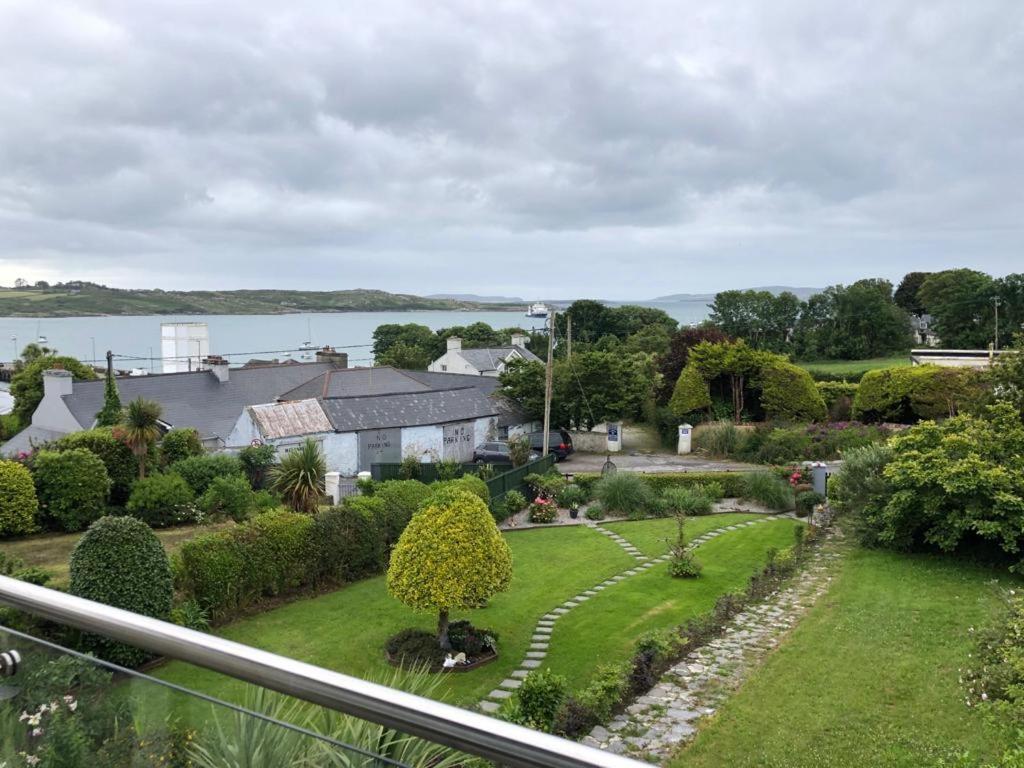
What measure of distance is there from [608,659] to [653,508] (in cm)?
1133

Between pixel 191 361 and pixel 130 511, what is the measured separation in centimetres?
2226

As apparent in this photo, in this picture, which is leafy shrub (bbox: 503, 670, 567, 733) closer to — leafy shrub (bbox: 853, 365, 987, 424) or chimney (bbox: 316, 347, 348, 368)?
leafy shrub (bbox: 853, 365, 987, 424)

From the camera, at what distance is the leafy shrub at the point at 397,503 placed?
17219 millimetres

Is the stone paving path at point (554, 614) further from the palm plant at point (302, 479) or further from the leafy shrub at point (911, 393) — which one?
the leafy shrub at point (911, 393)

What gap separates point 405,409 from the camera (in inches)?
1156

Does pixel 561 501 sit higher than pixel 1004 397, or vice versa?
pixel 1004 397

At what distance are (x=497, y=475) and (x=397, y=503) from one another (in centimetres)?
692

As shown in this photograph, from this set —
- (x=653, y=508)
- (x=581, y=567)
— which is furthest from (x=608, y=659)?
(x=653, y=508)

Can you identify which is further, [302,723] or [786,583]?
[786,583]

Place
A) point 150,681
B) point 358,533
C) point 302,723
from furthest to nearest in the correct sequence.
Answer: point 358,533 → point 150,681 → point 302,723

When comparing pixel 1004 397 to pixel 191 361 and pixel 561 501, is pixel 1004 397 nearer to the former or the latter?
pixel 561 501

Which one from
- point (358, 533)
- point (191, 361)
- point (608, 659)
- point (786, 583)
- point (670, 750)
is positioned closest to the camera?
point (670, 750)

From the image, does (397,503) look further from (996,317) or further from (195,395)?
(996,317)

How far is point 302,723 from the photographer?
189 cm
